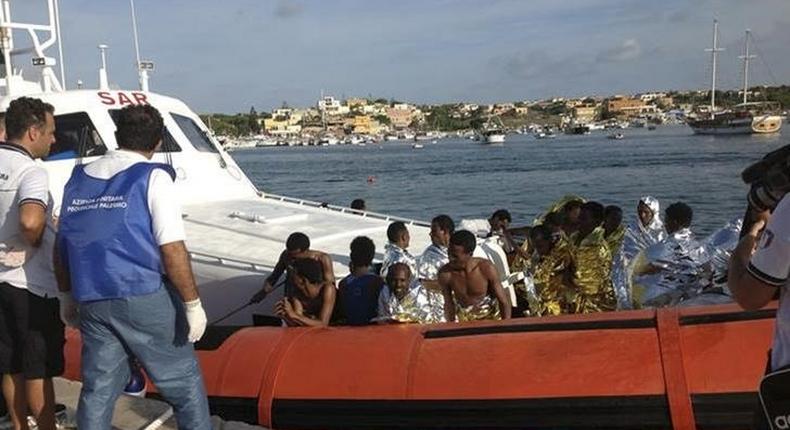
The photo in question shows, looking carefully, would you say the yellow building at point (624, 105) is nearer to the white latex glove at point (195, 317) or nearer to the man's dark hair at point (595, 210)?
the man's dark hair at point (595, 210)

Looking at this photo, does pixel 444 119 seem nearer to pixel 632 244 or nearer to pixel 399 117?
pixel 399 117

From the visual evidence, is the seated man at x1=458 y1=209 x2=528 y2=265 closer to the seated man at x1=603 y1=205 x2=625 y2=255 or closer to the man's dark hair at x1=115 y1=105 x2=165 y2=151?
the seated man at x1=603 y1=205 x2=625 y2=255

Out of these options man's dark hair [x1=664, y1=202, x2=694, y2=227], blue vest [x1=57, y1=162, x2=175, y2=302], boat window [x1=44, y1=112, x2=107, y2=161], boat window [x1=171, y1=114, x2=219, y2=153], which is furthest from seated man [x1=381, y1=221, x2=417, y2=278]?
boat window [x1=171, y1=114, x2=219, y2=153]

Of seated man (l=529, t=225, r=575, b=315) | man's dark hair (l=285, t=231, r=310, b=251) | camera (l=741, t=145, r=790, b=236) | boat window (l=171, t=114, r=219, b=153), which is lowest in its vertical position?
seated man (l=529, t=225, r=575, b=315)

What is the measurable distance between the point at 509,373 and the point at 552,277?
185 cm

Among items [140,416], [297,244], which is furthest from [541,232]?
[140,416]

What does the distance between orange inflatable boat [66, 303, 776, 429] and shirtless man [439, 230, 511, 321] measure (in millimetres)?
811

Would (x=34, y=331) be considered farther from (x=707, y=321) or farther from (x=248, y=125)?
(x=248, y=125)

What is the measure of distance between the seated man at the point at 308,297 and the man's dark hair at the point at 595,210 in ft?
6.97

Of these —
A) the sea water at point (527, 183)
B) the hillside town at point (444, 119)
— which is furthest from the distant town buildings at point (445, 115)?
the sea water at point (527, 183)

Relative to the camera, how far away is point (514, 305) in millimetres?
6402

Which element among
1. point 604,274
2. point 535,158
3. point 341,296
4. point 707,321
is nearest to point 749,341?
point 707,321

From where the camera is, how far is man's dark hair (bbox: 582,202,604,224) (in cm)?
593

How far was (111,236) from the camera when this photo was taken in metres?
2.93
